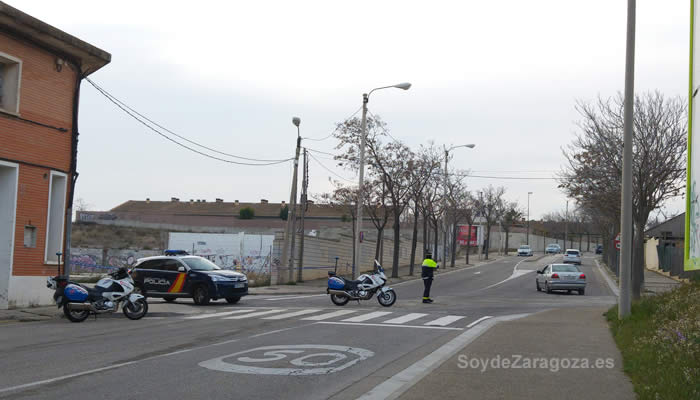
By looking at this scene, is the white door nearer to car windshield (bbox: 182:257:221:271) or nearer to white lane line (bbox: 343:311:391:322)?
car windshield (bbox: 182:257:221:271)

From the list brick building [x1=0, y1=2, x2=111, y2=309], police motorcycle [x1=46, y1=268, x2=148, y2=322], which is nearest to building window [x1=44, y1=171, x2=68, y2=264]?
brick building [x1=0, y1=2, x2=111, y2=309]

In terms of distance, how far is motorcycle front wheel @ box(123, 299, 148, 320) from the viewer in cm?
1616

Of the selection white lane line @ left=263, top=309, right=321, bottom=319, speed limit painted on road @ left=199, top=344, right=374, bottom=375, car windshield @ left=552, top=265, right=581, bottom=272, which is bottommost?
white lane line @ left=263, top=309, right=321, bottom=319

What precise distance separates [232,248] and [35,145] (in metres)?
22.9

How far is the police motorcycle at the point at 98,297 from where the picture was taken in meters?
15.3

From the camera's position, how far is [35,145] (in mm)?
18219

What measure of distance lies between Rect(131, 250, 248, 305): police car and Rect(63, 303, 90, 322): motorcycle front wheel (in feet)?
17.5

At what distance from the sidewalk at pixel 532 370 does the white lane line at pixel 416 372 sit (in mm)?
143

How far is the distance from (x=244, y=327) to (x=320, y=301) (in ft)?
29.0

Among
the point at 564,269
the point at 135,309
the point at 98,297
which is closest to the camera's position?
the point at 98,297

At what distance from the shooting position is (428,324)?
15.9 meters

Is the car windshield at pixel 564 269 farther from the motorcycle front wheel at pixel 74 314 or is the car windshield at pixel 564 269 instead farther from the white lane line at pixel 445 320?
the motorcycle front wheel at pixel 74 314

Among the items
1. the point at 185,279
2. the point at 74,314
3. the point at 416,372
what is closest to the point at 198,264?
the point at 185,279

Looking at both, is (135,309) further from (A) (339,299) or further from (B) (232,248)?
(B) (232,248)
